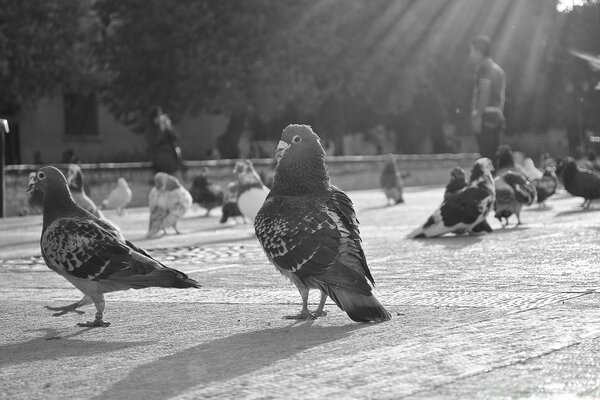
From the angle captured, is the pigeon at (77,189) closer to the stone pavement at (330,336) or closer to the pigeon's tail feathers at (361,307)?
the stone pavement at (330,336)

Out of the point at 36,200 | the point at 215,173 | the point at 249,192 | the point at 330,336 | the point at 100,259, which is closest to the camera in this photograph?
the point at 330,336

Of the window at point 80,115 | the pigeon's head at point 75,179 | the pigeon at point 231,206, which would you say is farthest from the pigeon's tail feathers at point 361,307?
the window at point 80,115

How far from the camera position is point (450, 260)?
10.9 metres

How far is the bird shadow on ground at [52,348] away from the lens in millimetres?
6395

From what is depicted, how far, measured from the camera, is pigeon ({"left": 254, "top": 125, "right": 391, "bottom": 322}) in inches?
274

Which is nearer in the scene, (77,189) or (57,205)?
(57,205)

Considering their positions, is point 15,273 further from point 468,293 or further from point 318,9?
point 318,9

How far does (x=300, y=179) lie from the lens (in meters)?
7.73

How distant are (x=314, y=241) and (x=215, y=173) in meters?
28.8

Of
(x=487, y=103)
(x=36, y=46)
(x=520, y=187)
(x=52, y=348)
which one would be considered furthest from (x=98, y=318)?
(x=36, y=46)

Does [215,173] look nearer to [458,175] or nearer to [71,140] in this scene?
[71,140]

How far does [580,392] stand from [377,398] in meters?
0.80

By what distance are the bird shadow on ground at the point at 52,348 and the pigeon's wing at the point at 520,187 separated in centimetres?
950

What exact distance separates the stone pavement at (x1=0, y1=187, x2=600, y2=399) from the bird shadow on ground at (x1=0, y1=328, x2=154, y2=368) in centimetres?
1
